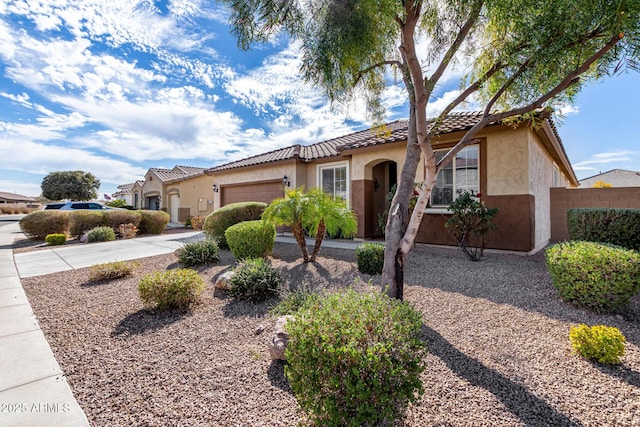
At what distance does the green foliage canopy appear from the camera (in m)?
36.2

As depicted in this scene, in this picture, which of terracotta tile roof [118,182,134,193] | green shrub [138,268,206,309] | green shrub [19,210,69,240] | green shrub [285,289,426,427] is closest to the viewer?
green shrub [285,289,426,427]

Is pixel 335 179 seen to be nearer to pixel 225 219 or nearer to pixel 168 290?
pixel 225 219

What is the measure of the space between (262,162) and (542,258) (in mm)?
11617

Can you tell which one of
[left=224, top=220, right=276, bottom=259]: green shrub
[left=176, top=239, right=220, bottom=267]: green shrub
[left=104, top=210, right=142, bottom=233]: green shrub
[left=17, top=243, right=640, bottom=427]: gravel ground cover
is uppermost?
[left=104, top=210, right=142, bottom=233]: green shrub

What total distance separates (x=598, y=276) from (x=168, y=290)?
20.1 ft

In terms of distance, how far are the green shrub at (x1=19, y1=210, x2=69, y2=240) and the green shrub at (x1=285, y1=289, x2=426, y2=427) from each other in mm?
16901

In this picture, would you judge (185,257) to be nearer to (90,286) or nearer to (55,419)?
(90,286)

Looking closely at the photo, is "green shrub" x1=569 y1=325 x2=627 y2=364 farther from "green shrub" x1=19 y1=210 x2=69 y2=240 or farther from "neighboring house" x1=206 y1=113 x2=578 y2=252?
"green shrub" x1=19 y1=210 x2=69 y2=240

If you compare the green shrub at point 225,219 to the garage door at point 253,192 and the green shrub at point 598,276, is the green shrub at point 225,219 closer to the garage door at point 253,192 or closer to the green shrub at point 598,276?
the garage door at point 253,192

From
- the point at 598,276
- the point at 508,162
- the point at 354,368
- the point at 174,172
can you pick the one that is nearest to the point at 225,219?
the point at 354,368

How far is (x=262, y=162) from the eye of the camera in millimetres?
13656

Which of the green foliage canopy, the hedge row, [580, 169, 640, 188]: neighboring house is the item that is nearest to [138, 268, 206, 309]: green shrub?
the hedge row

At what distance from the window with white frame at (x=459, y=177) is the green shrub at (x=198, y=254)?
23.5 ft

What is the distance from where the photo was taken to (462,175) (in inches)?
343
